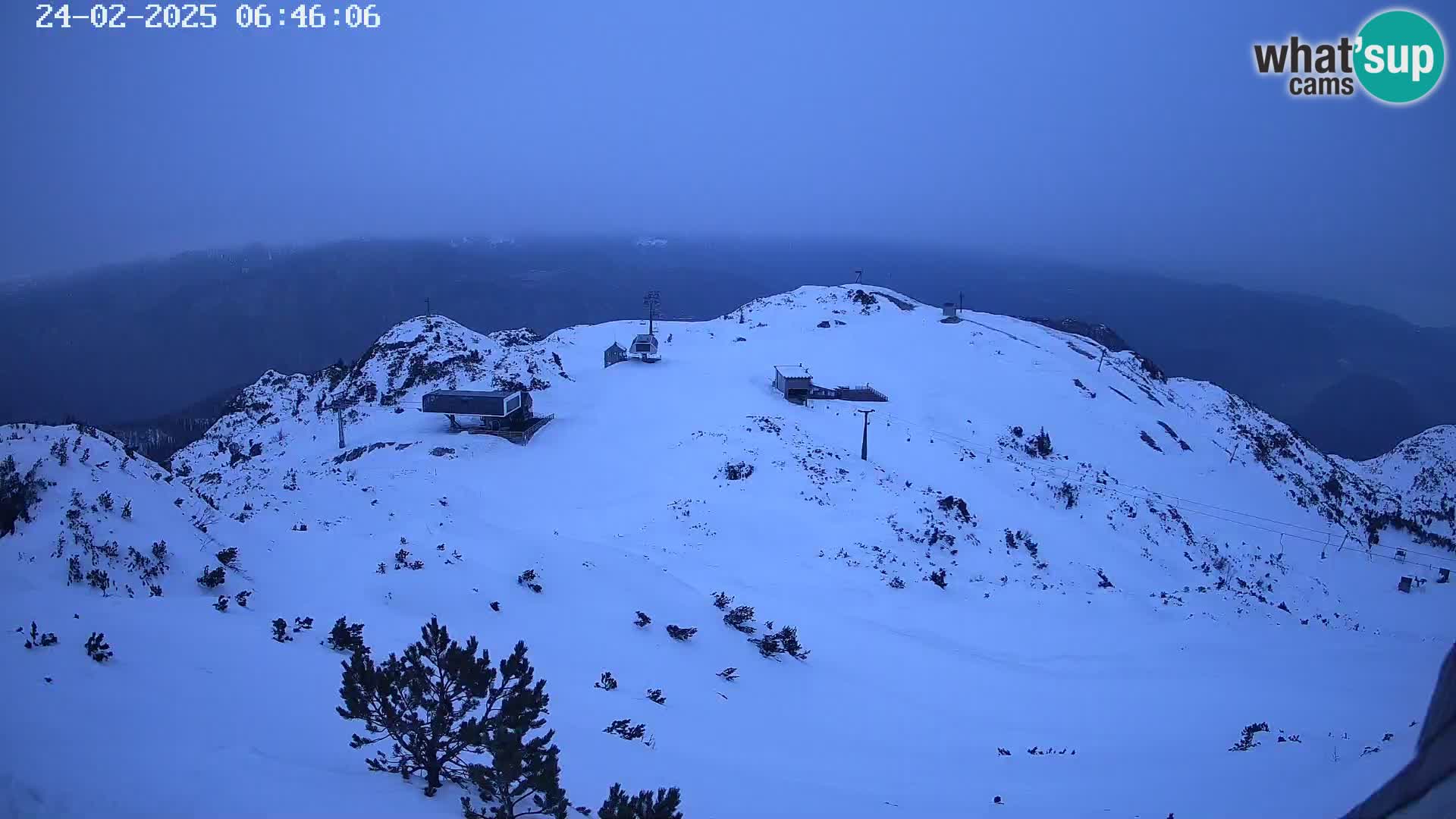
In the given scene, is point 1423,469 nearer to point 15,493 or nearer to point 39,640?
point 39,640

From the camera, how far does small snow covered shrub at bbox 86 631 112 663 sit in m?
8.34

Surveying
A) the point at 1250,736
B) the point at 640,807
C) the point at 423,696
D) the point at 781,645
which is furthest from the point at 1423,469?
the point at 423,696

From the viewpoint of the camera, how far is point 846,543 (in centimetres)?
2378

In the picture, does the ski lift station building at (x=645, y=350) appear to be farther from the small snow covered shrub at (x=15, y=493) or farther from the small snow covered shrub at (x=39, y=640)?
the small snow covered shrub at (x=39, y=640)

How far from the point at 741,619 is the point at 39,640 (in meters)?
12.6

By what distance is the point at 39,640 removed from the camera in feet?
27.7

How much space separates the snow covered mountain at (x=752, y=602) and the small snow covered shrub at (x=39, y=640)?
25 centimetres

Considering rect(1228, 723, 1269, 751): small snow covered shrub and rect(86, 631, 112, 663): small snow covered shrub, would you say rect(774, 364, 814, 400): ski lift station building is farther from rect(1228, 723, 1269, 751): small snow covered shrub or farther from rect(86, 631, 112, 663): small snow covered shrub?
rect(86, 631, 112, 663): small snow covered shrub

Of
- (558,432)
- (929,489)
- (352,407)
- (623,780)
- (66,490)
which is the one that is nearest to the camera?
(623,780)

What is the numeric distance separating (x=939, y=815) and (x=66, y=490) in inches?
676

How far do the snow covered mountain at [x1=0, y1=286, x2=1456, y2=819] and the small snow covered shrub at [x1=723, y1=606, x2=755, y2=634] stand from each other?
313 millimetres

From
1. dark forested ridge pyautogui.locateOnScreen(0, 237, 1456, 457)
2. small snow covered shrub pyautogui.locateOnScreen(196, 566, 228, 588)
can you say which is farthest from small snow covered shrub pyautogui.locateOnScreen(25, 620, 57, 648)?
dark forested ridge pyautogui.locateOnScreen(0, 237, 1456, 457)

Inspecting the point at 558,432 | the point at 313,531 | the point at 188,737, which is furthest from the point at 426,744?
the point at 558,432

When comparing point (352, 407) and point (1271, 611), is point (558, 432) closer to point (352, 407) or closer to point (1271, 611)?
point (352, 407)
